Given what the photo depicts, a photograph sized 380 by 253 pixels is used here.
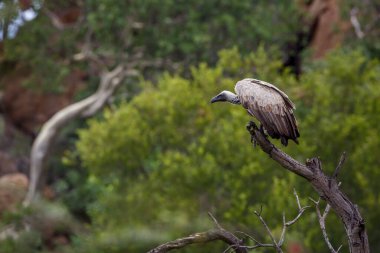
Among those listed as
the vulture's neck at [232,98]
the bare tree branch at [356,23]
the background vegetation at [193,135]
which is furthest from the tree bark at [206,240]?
the bare tree branch at [356,23]

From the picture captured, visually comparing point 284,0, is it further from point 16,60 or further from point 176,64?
point 16,60

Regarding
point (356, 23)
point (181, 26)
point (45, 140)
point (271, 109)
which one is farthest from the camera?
point (356, 23)

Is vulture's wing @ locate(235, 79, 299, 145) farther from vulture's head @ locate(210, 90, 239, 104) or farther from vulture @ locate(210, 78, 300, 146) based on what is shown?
vulture's head @ locate(210, 90, 239, 104)

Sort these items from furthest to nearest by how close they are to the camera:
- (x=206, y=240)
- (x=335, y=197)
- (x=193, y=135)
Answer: (x=193, y=135)
(x=335, y=197)
(x=206, y=240)

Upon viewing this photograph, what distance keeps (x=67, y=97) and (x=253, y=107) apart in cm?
3141

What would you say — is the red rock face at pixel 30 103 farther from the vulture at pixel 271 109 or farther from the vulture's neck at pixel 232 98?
the vulture at pixel 271 109

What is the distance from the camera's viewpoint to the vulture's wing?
9.77 m

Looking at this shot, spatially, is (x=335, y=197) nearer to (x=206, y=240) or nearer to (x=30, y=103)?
(x=206, y=240)

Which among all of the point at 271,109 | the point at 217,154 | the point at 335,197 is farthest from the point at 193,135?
the point at 335,197

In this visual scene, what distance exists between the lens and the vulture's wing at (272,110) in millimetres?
9766

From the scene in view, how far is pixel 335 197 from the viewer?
8742mm

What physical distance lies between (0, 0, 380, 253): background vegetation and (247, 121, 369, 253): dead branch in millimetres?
12304

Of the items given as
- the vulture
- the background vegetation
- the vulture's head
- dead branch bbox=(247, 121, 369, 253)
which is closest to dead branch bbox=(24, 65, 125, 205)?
the background vegetation

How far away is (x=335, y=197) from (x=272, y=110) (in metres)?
1.38
